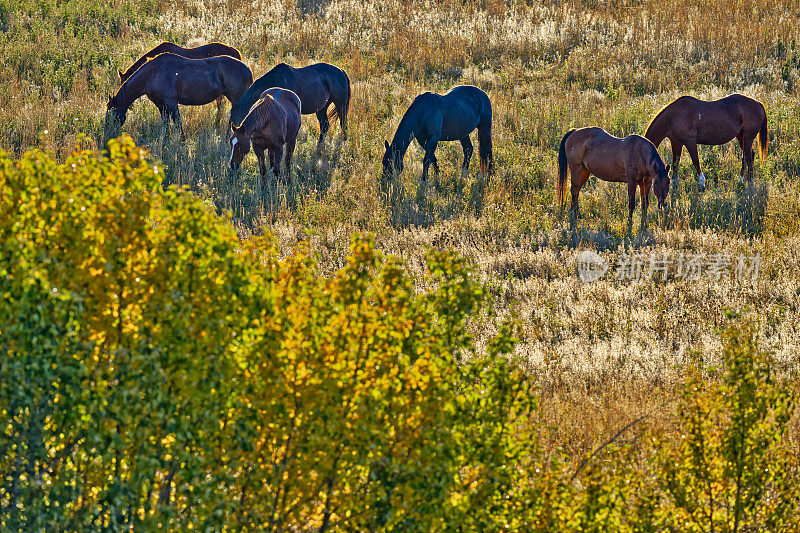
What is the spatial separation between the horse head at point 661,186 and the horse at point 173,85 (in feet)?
26.6

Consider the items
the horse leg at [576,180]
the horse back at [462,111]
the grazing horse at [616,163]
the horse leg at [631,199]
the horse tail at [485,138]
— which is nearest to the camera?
the grazing horse at [616,163]

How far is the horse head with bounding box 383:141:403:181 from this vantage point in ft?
44.1

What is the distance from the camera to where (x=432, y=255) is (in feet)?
13.3

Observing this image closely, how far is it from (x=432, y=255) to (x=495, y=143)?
12120mm

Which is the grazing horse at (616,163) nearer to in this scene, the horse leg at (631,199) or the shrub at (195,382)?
the horse leg at (631,199)

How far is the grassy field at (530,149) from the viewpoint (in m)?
8.28

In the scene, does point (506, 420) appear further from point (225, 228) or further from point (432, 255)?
point (225, 228)

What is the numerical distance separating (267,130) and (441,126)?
282 centimetres

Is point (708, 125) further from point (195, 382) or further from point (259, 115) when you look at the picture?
point (195, 382)

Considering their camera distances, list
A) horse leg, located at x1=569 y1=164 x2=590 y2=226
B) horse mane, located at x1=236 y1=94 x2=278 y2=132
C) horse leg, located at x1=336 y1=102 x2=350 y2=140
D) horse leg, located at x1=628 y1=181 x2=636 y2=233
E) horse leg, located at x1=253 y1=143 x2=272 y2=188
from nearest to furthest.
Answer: horse leg, located at x1=628 y1=181 x2=636 y2=233 < horse leg, located at x1=569 y1=164 x2=590 y2=226 < horse mane, located at x1=236 y1=94 x2=278 y2=132 < horse leg, located at x1=253 y1=143 x2=272 y2=188 < horse leg, located at x1=336 y1=102 x2=350 y2=140

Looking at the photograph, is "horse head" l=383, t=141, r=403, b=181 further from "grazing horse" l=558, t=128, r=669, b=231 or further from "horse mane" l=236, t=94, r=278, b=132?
"grazing horse" l=558, t=128, r=669, b=231

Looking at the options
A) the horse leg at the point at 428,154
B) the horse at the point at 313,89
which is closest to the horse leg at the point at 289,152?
the horse at the point at 313,89

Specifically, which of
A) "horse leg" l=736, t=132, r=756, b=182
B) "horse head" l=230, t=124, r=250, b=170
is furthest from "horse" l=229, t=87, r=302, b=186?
"horse leg" l=736, t=132, r=756, b=182

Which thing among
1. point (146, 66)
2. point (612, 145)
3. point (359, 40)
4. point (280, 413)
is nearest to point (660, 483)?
point (280, 413)
